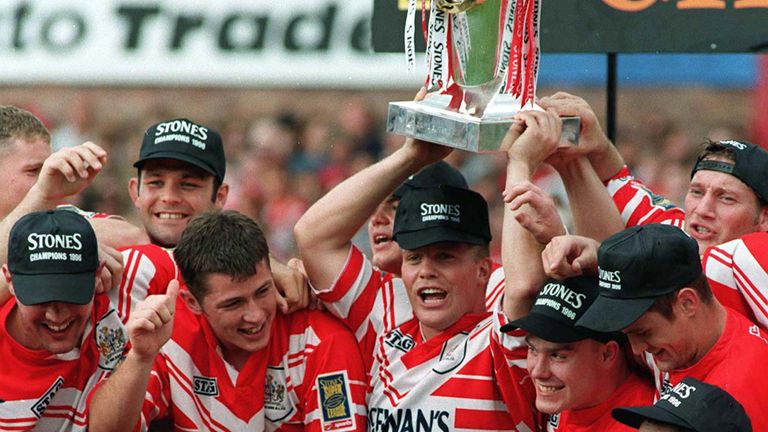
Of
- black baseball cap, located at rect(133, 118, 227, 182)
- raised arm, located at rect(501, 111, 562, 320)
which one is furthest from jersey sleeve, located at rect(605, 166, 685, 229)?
black baseball cap, located at rect(133, 118, 227, 182)

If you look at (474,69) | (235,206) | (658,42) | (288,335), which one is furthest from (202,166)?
(235,206)

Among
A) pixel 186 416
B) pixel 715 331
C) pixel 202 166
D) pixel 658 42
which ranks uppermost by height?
pixel 658 42

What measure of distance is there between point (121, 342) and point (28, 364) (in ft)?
1.03

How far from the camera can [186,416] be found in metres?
4.88

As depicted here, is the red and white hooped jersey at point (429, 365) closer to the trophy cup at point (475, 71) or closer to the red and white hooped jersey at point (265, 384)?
the red and white hooped jersey at point (265, 384)

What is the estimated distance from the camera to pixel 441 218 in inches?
189

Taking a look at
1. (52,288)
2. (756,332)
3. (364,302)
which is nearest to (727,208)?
(756,332)

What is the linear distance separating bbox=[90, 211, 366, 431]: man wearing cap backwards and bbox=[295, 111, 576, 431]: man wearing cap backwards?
0.11 metres

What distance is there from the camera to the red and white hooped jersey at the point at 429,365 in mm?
4625

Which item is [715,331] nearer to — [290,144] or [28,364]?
[28,364]

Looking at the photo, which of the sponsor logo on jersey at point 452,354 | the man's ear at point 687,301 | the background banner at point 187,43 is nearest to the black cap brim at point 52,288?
the sponsor logo on jersey at point 452,354

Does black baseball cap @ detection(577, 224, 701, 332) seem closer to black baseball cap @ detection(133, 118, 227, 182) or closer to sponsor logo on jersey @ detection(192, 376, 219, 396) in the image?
sponsor logo on jersey @ detection(192, 376, 219, 396)

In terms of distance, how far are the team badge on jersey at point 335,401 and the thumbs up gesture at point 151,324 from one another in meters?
0.57

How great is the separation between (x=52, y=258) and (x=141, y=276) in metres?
0.45
